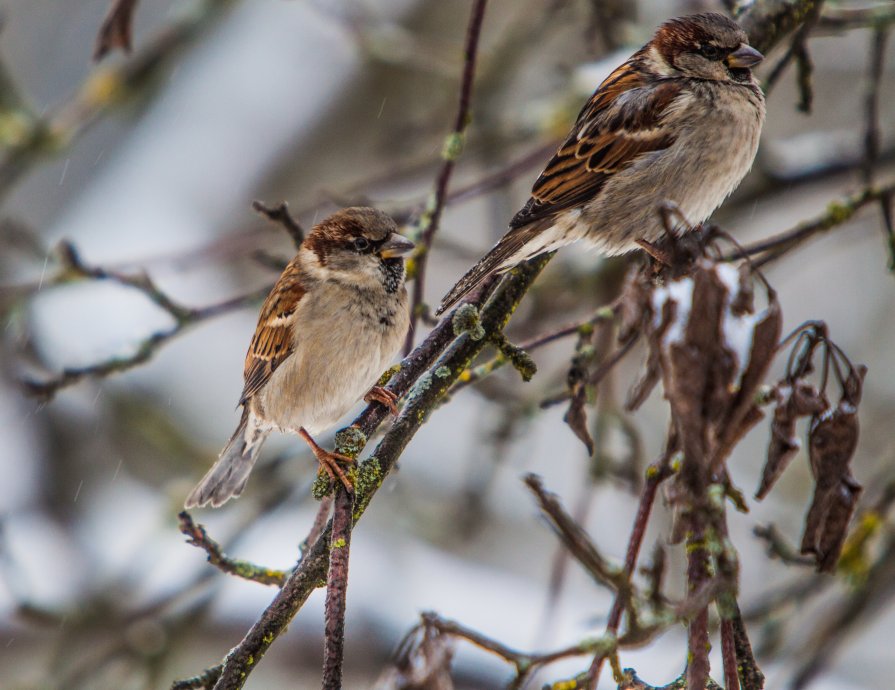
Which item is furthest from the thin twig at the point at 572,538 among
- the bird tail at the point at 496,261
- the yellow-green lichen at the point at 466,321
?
the bird tail at the point at 496,261

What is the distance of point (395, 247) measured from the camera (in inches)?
114

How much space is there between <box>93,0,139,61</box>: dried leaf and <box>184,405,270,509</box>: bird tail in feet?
3.93

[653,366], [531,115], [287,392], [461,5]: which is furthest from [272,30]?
[653,366]

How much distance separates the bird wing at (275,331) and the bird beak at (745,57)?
1427mm

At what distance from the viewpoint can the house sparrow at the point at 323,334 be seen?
2.92 m

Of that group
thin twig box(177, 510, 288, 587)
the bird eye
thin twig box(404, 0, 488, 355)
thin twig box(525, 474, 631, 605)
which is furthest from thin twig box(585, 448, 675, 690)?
the bird eye

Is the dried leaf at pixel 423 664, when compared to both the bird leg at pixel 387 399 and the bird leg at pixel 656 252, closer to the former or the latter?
the bird leg at pixel 387 399

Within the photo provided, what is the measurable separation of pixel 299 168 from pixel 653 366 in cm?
501

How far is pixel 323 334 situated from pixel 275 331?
25cm

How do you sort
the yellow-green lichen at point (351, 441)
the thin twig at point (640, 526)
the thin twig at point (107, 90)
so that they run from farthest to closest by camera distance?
the thin twig at point (107, 90)
the yellow-green lichen at point (351, 441)
the thin twig at point (640, 526)

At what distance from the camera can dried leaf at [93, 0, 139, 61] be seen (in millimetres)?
2633

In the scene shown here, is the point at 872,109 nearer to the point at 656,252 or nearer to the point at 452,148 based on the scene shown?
the point at 656,252

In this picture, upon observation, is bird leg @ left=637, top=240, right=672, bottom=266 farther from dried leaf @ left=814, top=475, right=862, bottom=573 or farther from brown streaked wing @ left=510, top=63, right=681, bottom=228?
dried leaf @ left=814, top=475, right=862, bottom=573

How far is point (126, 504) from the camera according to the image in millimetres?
5586
